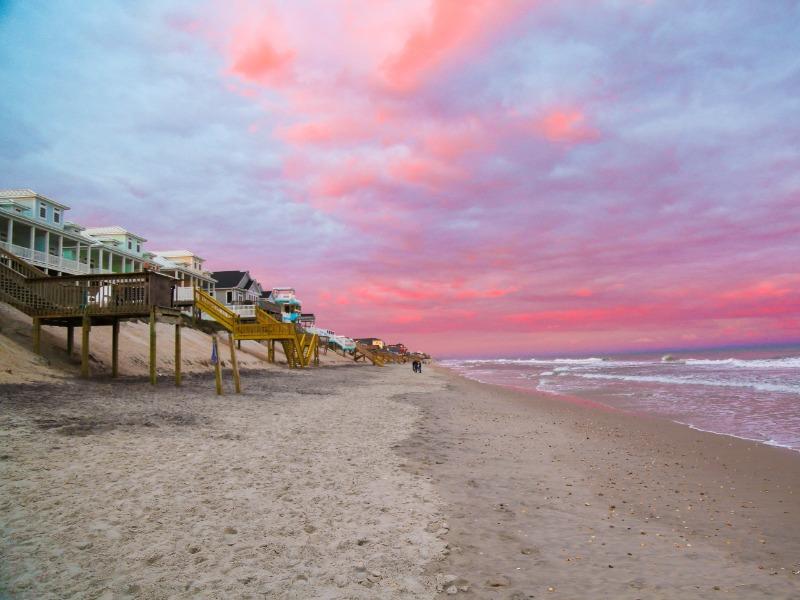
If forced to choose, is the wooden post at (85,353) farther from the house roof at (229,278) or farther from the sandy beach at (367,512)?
the house roof at (229,278)

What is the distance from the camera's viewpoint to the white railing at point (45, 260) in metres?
36.4

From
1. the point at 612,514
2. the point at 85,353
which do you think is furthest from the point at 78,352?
the point at 612,514

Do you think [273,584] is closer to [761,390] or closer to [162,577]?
[162,577]

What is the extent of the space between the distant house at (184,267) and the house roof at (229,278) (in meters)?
1.53

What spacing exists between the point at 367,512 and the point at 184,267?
62243 mm

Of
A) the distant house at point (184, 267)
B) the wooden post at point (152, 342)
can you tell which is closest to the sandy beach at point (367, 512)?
the wooden post at point (152, 342)

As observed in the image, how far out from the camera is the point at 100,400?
14.0 metres

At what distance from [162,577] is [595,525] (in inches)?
216

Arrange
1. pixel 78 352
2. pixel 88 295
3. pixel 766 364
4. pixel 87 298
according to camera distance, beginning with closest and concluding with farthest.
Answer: pixel 87 298 < pixel 88 295 < pixel 78 352 < pixel 766 364

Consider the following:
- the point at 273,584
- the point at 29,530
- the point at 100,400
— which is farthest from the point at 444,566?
the point at 100,400

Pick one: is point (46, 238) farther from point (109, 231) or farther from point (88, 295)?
point (88, 295)

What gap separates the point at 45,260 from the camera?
38656 millimetres

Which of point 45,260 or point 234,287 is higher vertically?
point 234,287

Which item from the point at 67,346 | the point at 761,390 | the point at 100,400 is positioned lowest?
the point at 761,390
